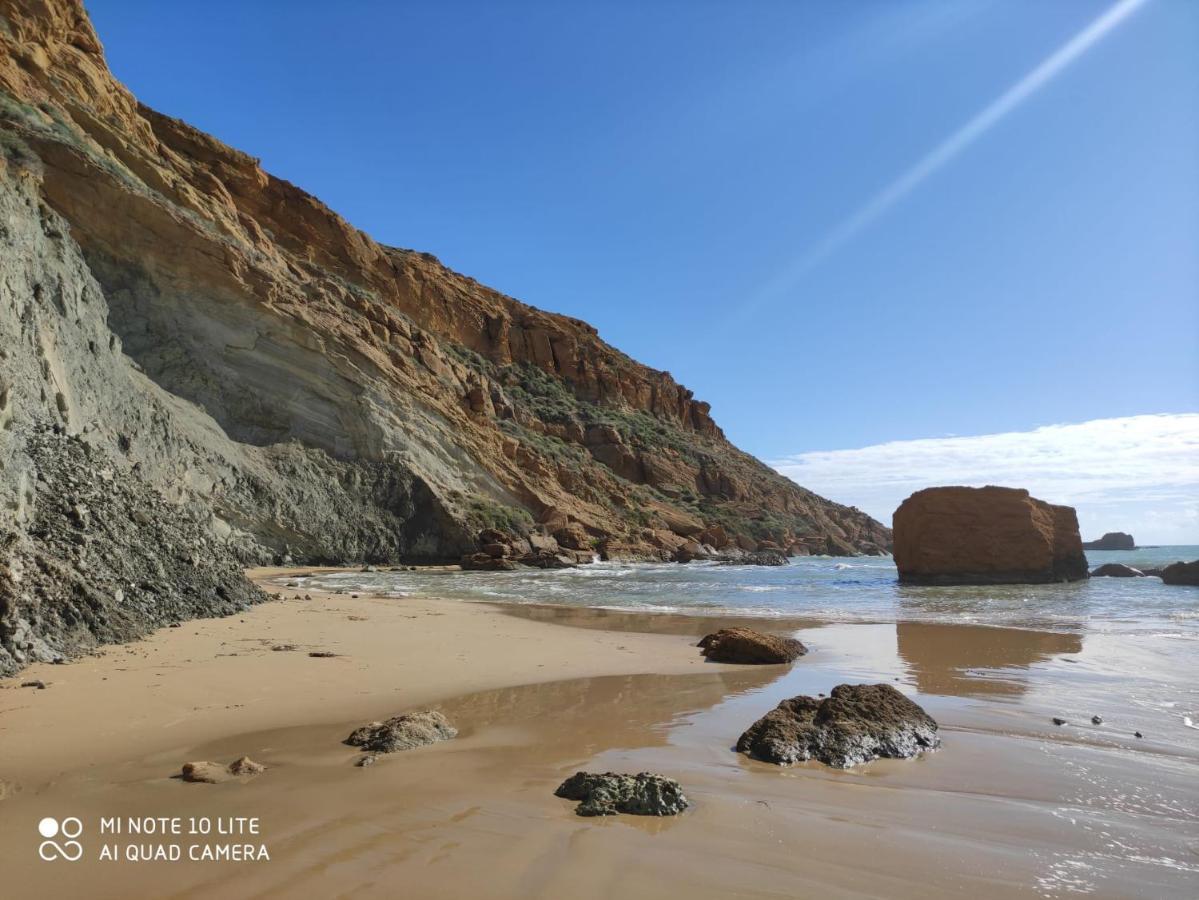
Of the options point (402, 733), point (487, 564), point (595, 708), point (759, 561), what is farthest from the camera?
point (759, 561)

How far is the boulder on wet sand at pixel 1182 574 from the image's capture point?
24047 millimetres

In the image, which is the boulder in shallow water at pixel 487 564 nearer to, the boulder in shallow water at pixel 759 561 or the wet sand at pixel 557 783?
the boulder in shallow water at pixel 759 561

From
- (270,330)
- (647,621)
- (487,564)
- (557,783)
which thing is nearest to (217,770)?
(557,783)

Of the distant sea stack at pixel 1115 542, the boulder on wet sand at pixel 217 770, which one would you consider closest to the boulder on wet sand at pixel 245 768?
the boulder on wet sand at pixel 217 770

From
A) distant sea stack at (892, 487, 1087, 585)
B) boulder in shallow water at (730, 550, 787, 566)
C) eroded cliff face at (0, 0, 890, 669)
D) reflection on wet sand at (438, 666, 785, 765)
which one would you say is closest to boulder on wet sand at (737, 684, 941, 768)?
reflection on wet sand at (438, 666, 785, 765)

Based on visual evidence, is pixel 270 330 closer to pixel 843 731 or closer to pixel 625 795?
pixel 843 731

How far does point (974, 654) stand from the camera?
30.8 feet

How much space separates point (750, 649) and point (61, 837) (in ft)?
22.9

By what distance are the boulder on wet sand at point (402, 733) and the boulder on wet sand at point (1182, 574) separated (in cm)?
2854

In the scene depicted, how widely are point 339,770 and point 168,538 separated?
7.19 metres

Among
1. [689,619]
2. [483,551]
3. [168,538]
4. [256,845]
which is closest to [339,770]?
[256,845]

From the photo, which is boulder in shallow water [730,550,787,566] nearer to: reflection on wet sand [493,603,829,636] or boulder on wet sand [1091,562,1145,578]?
boulder on wet sand [1091,562,1145,578]

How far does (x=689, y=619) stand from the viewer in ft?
45.6

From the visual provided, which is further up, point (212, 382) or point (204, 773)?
point (212, 382)
